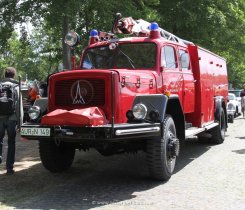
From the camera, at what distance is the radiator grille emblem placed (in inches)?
269

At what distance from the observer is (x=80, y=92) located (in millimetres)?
6887

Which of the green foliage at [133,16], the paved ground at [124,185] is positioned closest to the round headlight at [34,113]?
the paved ground at [124,185]

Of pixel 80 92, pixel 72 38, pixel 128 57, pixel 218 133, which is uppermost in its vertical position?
pixel 72 38

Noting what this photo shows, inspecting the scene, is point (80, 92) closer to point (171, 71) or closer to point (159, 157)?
point (159, 157)

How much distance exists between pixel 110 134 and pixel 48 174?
2.33 metres

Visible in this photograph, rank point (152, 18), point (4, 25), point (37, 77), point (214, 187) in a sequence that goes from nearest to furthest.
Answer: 1. point (214, 187)
2. point (4, 25)
3. point (152, 18)
4. point (37, 77)

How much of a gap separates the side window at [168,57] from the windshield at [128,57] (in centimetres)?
22

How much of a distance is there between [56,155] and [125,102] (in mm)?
1847

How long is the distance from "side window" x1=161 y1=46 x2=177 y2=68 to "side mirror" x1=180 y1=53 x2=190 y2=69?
1.31ft

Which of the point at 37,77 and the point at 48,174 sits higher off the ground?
the point at 37,77

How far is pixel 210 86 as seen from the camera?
35.1 feet

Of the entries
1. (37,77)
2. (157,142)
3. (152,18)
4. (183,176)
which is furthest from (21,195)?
(37,77)

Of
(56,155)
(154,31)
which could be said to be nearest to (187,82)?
(154,31)

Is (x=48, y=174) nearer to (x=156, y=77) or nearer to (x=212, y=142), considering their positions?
(x=156, y=77)
